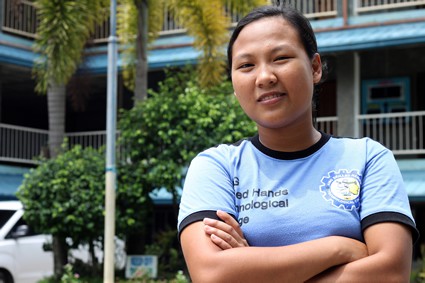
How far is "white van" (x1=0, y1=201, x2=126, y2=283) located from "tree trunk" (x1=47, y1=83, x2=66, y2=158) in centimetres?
334

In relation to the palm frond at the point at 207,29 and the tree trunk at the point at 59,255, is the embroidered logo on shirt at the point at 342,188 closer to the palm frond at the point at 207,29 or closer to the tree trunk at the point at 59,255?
the tree trunk at the point at 59,255

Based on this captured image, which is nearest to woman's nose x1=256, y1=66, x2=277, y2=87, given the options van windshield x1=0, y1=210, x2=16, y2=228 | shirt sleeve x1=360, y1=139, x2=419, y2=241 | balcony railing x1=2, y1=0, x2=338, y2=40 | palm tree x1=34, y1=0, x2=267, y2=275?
shirt sleeve x1=360, y1=139, x2=419, y2=241

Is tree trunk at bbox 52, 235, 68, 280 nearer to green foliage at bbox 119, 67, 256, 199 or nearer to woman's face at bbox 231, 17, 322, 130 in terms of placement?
green foliage at bbox 119, 67, 256, 199

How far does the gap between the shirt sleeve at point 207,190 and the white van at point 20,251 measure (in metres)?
10.2

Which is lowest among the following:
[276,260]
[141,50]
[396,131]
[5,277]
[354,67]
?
[5,277]

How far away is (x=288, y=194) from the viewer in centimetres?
227

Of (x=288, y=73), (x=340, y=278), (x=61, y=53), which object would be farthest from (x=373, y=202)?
(x=61, y=53)

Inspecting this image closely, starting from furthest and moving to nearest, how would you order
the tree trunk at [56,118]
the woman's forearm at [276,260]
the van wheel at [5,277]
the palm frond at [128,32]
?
the tree trunk at [56,118]
the palm frond at [128,32]
the van wheel at [5,277]
the woman's forearm at [276,260]

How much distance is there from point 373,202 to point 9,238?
35.5 ft

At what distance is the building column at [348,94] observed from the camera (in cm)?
1620

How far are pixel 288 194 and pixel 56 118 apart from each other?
1493 cm

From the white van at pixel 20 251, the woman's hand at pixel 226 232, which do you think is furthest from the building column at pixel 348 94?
Result: the woman's hand at pixel 226 232

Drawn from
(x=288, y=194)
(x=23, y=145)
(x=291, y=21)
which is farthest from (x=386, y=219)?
(x=23, y=145)

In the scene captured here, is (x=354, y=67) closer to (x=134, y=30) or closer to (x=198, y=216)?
(x=134, y=30)
